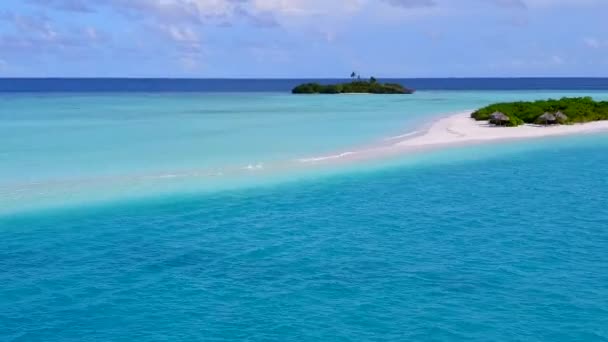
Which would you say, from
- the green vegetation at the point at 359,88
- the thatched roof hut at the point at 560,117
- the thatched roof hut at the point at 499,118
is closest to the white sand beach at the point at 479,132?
the thatched roof hut at the point at 499,118

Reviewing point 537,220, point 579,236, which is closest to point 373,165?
point 537,220

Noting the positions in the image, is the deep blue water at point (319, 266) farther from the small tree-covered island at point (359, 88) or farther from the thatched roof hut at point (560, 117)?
the small tree-covered island at point (359, 88)

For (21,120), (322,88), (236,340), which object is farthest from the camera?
(322,88)

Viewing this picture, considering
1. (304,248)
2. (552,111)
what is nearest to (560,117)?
(552,111)

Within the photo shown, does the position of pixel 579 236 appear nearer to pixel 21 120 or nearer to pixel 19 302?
pixel 19 302

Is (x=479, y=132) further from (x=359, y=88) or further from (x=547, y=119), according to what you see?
(x=359, y=88)
